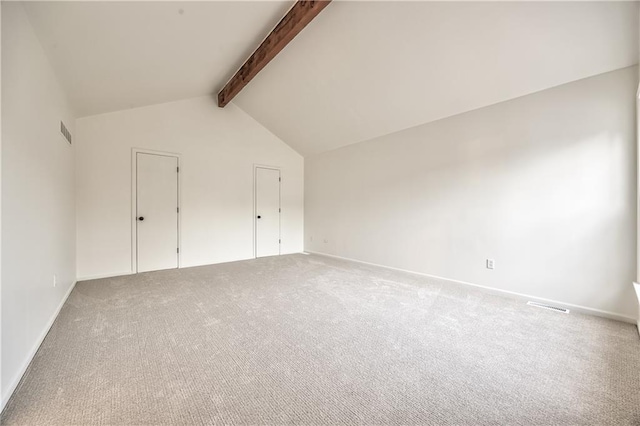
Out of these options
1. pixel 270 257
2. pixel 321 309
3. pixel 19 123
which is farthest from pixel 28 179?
pixel 270 257

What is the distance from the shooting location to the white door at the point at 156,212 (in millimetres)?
4316

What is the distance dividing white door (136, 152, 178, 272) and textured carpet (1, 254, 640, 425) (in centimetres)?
132

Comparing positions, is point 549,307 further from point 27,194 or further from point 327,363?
point 27,194

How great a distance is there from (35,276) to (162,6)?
234cm

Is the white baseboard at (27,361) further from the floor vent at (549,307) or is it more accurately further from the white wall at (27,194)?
the floor vent at (549,307)

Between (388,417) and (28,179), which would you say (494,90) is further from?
(28,179)

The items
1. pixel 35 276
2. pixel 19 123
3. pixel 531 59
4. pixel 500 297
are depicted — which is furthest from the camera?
pixel 500 297

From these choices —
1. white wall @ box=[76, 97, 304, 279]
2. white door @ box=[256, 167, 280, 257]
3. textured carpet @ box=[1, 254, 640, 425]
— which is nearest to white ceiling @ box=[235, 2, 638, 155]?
white wall @ box=[76, 97, 304, 279]

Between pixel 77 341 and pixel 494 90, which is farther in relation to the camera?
pixel 494 90

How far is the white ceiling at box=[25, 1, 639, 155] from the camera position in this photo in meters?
2.17

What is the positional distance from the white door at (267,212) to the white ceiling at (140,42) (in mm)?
2251

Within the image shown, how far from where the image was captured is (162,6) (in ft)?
7.06

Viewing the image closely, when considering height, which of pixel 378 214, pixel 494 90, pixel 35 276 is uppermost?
pixel 494 90

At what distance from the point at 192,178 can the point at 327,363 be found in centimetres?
416
